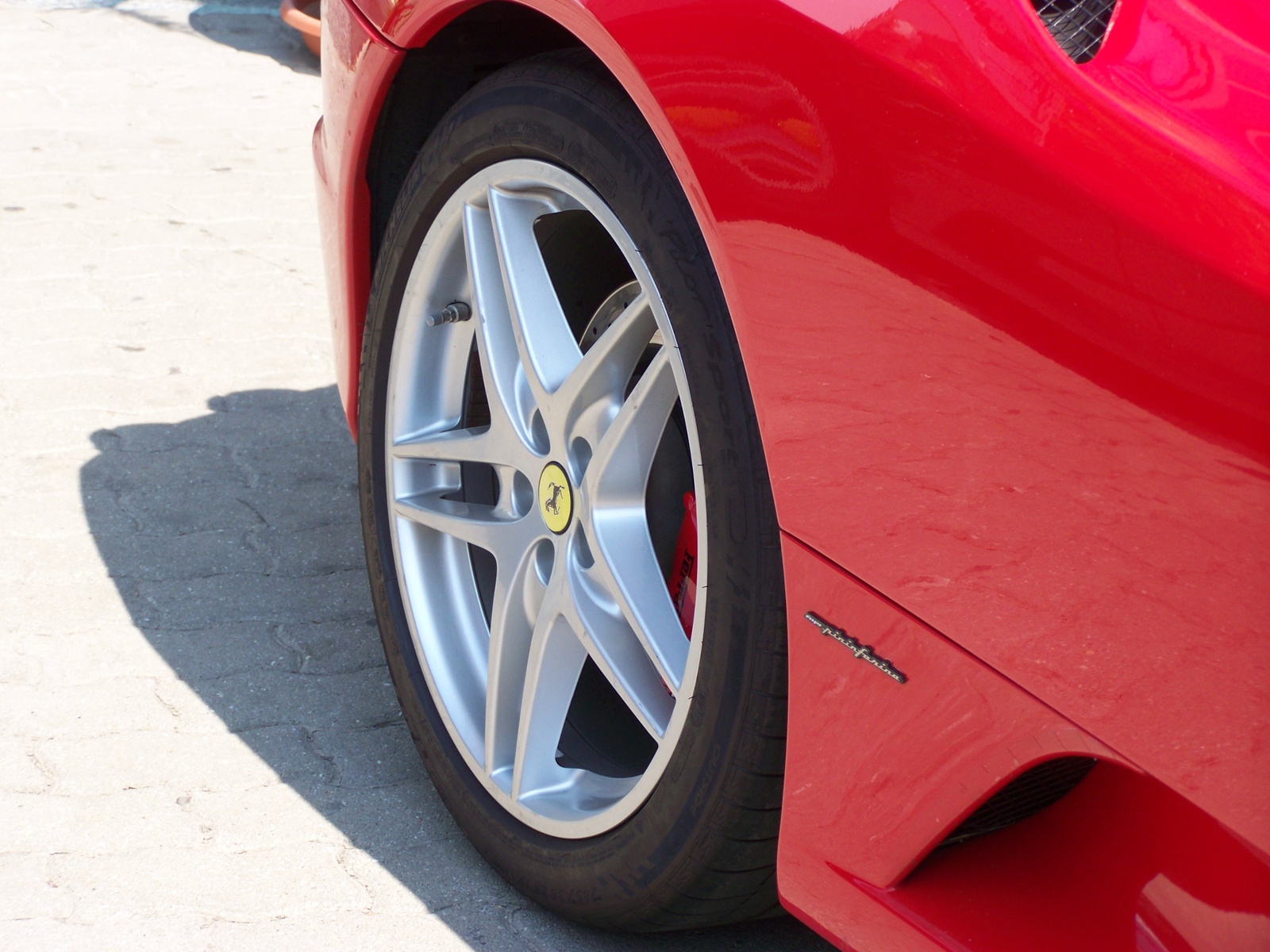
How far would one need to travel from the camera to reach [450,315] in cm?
175

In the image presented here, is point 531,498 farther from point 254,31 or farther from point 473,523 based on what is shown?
point 254,31

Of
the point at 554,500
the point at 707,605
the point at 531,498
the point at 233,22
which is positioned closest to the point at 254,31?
the point at 233,22

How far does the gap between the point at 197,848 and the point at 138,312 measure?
7.16 feet

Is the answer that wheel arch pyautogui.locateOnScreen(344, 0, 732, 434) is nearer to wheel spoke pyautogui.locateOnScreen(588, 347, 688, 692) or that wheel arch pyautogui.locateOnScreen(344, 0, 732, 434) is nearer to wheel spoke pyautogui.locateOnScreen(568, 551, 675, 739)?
wheel spoke pyautogui.locateOnScreen(588, 347, 688, 692)

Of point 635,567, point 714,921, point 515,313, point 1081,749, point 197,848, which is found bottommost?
point 197,848

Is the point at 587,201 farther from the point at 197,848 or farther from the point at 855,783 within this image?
the point at 197,848

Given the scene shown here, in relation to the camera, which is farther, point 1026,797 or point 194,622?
point 194,622

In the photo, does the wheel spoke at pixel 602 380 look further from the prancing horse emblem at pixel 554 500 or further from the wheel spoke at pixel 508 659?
the wheel spoke at pixel 508 659

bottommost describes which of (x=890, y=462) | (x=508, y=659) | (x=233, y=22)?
(x=233, y=22)

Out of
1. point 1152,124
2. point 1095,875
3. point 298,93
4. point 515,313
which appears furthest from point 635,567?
point 298,93

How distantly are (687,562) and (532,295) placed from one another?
0.40 m

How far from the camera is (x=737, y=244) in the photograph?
1135 millimetres

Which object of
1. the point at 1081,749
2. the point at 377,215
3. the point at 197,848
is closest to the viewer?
the point at 1081,749

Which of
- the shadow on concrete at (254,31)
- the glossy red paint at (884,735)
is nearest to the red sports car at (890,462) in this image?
the glossy red paint at (884,735)
